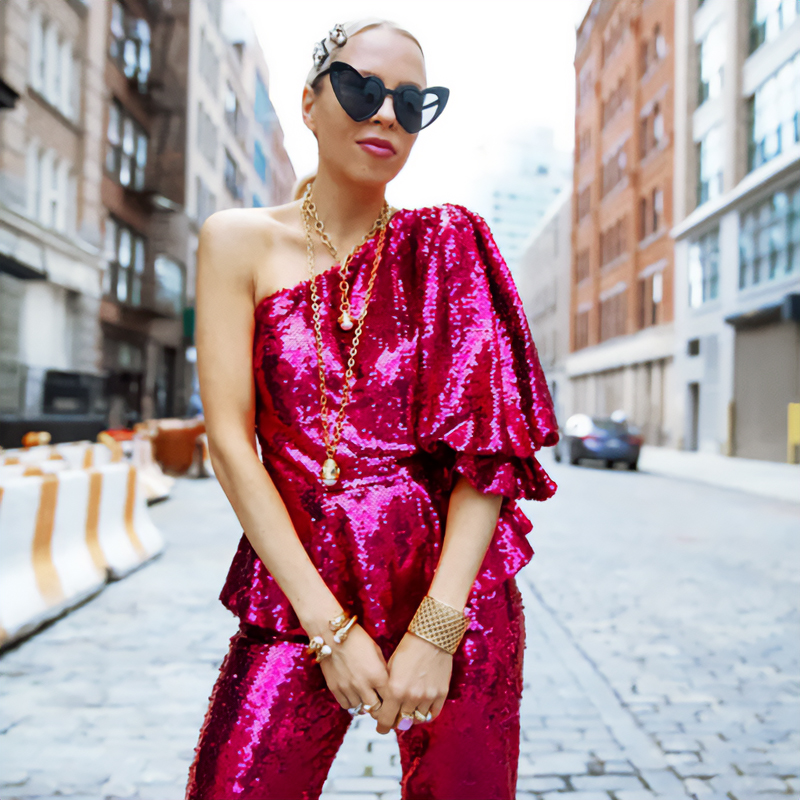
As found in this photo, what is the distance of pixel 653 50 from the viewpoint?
3447 cm

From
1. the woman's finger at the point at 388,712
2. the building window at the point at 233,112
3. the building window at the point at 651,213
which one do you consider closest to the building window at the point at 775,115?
the building window at the point at 651,213

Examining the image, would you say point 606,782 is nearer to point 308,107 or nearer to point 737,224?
point 308,107

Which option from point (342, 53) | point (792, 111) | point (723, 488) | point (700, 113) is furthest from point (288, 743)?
point (700, 113)

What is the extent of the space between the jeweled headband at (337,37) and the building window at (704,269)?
28.9 meters

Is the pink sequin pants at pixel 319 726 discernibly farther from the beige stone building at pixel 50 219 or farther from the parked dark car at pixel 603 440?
the parked dark car at pixel 603 440

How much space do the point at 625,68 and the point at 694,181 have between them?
324 inches

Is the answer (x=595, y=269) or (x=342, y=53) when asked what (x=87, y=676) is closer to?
(x=342, y=53)

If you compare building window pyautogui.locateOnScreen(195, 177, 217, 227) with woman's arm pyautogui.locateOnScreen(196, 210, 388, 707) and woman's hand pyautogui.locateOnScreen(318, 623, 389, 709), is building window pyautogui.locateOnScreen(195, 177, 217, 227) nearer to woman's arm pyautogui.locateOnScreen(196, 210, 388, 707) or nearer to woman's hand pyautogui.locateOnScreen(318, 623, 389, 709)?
woman's arm pyautogui.locateOnScreen(196, 210, 388, 707)

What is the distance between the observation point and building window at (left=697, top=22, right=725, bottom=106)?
27.7 m

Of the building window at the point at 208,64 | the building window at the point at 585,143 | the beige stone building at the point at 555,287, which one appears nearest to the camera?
the building window at the point at 208,64

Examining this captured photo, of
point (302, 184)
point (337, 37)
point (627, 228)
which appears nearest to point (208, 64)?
point (627, 228)

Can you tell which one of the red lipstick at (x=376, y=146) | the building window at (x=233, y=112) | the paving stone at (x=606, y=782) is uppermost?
the building window at (x=233, y=112)

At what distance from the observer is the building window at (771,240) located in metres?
22.4

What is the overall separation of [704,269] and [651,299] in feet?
22.4
